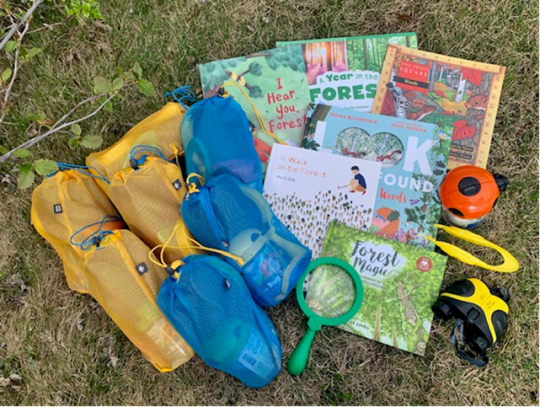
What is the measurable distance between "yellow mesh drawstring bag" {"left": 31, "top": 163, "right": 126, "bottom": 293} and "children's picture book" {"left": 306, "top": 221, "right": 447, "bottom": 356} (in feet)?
2.46

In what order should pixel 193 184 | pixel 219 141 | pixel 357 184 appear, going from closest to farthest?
pixel 193 184 → pixel 219 141 → pixel 357 184

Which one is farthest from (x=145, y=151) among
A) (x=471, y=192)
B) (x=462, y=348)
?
(x=462, y=348)

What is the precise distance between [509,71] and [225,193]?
1.13m

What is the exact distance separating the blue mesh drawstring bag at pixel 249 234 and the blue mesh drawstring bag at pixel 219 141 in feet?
0.25

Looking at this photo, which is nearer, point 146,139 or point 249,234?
point 249,234

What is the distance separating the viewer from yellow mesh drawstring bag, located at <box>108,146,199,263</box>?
53.2 inches

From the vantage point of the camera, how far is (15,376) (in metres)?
1.59

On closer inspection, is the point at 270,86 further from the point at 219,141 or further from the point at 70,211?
the point at 70,211

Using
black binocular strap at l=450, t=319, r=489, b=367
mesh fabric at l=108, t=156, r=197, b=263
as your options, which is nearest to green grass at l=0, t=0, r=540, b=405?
black binocular strap at l=450, t=319, r=489, b=367

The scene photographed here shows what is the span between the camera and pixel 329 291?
4.84 ft

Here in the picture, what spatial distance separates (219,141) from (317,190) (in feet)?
1.28

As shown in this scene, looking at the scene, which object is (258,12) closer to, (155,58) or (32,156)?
(155,58)

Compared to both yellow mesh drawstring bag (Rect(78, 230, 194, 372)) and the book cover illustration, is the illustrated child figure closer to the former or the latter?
the book cover illustration

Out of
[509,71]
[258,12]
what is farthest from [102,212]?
[509,71]
